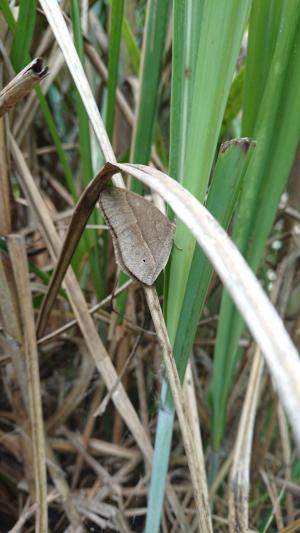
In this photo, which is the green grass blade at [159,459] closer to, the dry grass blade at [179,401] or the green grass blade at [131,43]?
the dry grass blade at [179,401]

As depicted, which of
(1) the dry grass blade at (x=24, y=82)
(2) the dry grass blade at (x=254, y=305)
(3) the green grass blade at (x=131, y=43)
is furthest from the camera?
(3) the green grass blade at (x=131, y=43)

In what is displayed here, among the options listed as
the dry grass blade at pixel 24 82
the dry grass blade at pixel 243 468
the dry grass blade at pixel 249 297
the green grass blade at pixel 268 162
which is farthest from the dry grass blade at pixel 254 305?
the dry grass blade at pixel 243 468

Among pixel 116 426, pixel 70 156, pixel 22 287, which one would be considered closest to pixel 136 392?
pixel 116 426

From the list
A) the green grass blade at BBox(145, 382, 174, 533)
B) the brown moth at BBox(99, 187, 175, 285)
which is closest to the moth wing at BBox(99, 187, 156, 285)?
the brown moth at BBox(99, 187, 175, 285)

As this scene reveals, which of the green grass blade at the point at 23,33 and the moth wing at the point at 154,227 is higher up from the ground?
the green grass blade at the point at 23,33

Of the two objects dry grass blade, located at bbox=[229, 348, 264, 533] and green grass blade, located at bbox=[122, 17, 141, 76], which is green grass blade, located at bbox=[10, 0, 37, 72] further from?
dry grass blade, located at bbox=[229, 348, 264, 533]

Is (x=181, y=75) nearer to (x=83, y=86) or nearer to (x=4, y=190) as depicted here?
(x=83, y=86)
